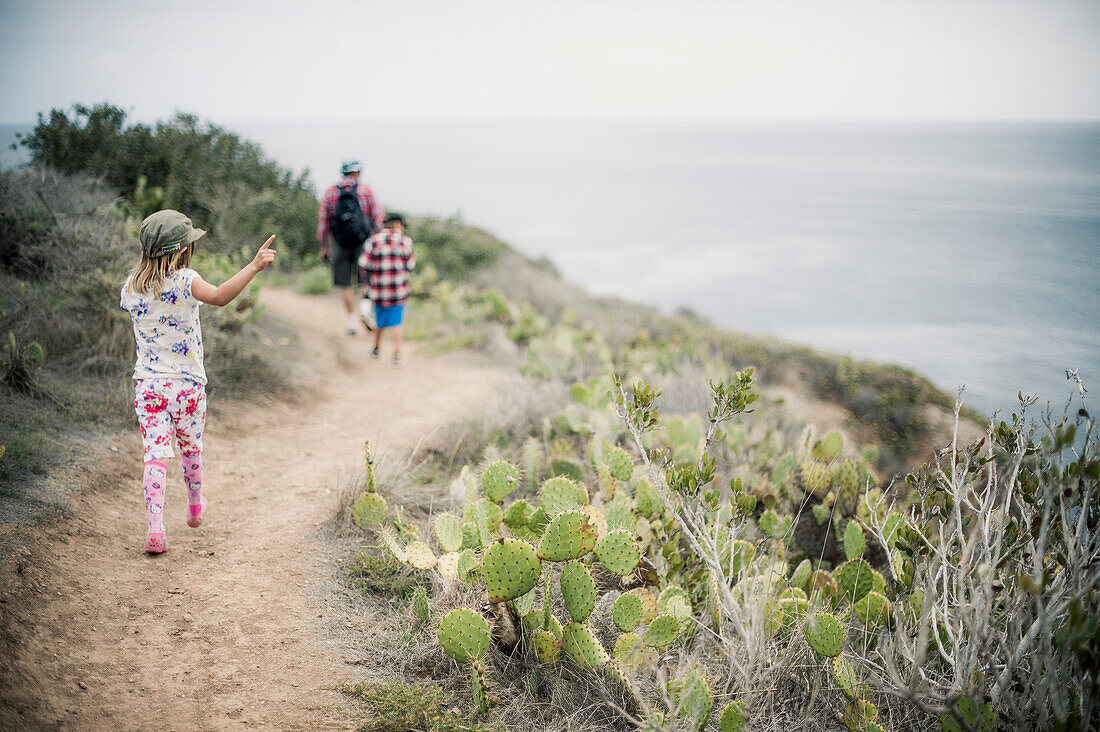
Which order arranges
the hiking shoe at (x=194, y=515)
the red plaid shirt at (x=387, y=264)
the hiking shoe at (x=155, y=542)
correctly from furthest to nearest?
1. the red plaid shirt at (x=387, y=264)
2. the hiking shoe at (x=194, y=515)
3. the hiking shoe at (x=155, y=542)

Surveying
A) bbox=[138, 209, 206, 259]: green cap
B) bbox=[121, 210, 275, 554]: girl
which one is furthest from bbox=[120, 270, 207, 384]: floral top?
bbox=[138, 209, 206, 259]: green cap

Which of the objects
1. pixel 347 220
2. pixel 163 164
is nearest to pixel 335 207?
pixel 347 220

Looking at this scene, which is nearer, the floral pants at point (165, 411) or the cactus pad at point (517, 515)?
the floral pants at point (165, 411)

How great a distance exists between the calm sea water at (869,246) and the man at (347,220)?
6356mm

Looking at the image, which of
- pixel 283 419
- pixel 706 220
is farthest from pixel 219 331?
pixel 706 220

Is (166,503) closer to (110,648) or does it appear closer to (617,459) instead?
(110,648)

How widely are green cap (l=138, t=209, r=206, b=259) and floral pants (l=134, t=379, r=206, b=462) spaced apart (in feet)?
1.98

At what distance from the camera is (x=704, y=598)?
143 inches

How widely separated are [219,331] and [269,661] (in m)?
4.11

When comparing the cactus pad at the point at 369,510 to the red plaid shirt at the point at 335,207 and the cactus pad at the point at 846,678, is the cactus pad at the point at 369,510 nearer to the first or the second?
the cactus pad at the point at 846,678

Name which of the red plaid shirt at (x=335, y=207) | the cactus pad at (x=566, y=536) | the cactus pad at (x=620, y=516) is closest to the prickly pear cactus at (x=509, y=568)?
the cactus pad at (x=566, y=536)

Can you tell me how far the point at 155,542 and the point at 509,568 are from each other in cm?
181

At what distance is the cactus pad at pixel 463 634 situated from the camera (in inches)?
99.7

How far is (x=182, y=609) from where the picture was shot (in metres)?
2.84
